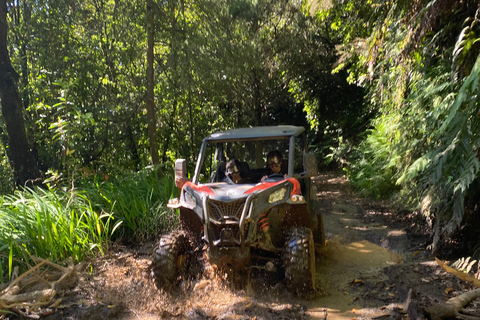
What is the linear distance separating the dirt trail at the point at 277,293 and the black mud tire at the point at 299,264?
0.54 feet

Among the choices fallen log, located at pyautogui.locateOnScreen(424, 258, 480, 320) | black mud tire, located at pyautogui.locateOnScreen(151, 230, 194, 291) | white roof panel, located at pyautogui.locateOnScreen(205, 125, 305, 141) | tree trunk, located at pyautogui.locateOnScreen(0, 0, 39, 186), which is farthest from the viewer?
tree trunk, located at pyautogui.locateOnScreen(0, 0, 39, 186)

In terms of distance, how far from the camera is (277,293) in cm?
396

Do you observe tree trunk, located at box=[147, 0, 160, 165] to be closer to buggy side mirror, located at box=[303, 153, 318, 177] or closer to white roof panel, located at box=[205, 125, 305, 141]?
white roof panel, located at box=[205, 125, 305, 141]

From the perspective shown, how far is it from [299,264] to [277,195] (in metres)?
0.80

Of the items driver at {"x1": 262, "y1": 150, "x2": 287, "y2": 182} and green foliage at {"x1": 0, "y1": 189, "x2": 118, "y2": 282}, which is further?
driver at {"x1": 262, "y1": 150, "x2": 287, "y2": 182}

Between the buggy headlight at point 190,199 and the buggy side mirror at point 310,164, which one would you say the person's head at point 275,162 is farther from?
the buggy headlight at point 190,199

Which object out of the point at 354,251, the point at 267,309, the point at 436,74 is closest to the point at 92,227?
the point at 267,309

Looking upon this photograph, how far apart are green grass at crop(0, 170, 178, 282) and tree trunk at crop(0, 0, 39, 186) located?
1.22 metres

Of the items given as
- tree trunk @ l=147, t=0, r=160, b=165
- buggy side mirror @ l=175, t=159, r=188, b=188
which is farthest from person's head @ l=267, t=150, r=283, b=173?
tree trunk @ l=147, t=0, r=160, b=165

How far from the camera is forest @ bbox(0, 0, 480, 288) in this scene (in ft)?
14.9

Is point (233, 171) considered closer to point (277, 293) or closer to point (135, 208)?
point (277, 293)

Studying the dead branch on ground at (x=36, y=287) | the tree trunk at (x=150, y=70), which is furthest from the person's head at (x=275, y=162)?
the tree trunk at (x=150, y=70)

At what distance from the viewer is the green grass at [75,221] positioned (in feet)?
14.9

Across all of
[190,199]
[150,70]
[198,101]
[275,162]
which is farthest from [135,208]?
[198,101]
